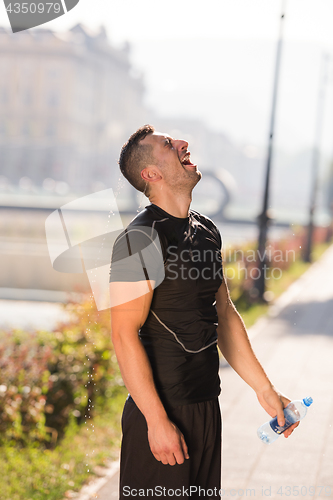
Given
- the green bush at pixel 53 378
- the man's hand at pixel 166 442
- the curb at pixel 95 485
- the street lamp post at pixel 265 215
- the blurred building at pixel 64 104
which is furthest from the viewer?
the blurred building at pixel 64 104

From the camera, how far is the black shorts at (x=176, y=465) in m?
1.70

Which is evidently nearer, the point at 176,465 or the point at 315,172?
the point at 176,465

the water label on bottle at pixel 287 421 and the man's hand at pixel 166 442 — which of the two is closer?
the man's hand at pixel 166 442

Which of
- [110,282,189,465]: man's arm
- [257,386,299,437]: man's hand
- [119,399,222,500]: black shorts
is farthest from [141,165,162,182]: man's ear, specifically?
[257,386,299,437]: man's hand

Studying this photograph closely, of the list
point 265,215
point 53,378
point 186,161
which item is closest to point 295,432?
point 53,378

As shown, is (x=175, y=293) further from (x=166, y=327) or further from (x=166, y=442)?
(x=166, y=442)

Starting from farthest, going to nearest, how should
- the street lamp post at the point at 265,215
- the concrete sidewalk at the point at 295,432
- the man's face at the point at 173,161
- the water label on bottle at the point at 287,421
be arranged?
the street lamp post at the point at 265,215
the concrete sidewalk at the point at 295,432
the water label on bottle at the point at 287,421
the man's face at the point at 173,161

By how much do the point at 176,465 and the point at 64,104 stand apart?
72.0 meters

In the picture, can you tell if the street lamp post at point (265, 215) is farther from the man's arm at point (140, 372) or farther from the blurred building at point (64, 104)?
the blurred building at point (64, 104)

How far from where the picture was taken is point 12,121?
237 ft

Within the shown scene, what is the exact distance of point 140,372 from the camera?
1604 millimetres

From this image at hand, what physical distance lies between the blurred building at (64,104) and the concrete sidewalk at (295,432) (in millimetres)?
55630

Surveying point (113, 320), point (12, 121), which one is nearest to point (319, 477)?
point (113, 320)

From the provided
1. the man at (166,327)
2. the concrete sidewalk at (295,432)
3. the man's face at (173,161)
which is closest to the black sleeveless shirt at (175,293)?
the man at (166,327)
